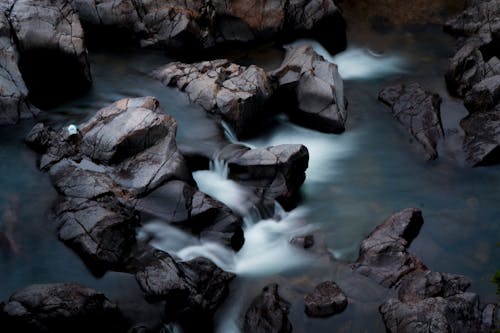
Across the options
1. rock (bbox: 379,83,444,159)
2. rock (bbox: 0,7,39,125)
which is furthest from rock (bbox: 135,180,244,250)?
rock (bbox: 379,83,444,159)

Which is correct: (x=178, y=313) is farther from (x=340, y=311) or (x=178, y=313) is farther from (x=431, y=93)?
(x=431, y=93)

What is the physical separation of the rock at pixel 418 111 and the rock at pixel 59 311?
28.4 ft

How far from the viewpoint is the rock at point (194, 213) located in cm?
1138

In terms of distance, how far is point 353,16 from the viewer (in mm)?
20453

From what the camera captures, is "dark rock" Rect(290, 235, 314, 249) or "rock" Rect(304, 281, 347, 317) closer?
"rock" Rect(304, 281, 347, 317)

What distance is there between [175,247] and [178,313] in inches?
64.7

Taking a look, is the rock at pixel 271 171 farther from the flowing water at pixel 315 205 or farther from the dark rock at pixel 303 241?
the dark rock at pixel 303 241

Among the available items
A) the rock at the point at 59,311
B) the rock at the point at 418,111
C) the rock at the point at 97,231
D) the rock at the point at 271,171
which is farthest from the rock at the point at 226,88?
the rock at the point at 59,311

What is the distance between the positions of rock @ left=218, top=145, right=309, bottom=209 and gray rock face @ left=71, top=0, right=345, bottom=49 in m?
6.12

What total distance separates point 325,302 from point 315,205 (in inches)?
119

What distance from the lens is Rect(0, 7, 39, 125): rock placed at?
1346 centimetres

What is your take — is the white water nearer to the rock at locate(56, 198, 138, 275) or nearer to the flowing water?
the flowing water

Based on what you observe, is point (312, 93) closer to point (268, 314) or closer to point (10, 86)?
point (268, 314)

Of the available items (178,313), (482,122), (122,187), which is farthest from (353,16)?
(178,313)
